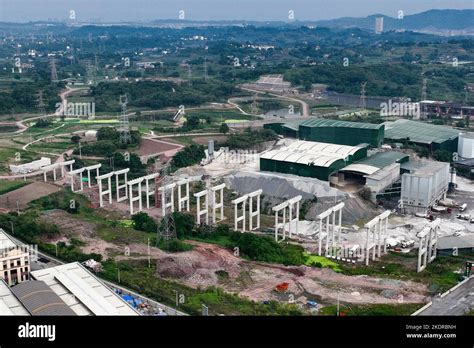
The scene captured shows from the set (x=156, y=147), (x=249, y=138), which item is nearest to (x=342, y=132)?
(x=249, y=138)

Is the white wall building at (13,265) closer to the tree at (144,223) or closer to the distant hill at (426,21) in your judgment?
the tree at (144,223)

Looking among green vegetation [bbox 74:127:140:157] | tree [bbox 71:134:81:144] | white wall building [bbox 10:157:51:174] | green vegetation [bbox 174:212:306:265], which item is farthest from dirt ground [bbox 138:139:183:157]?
green vegetation [bbox 174:212:306:265]

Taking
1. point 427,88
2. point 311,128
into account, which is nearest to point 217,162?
point 311,128

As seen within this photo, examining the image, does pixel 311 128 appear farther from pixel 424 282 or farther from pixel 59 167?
pixel 424 282

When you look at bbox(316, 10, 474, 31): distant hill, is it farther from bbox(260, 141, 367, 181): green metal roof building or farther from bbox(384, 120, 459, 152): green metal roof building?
bbox(260, 141, 367, 181): green metal roof building

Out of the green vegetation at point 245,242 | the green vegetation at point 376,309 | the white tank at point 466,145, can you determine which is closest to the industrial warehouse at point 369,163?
the white tank at point 466,145
